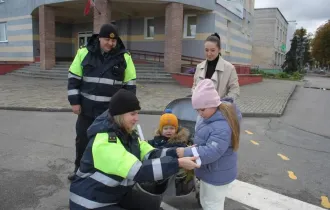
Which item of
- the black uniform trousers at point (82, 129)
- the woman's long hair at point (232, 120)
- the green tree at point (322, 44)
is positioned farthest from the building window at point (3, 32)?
the green tree at point (322, 44)

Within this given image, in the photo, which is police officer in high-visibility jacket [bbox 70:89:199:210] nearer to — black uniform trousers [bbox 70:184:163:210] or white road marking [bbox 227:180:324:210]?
black uniform trousers [bbox 70:184:163:210]

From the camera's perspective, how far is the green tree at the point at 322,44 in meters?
56.5

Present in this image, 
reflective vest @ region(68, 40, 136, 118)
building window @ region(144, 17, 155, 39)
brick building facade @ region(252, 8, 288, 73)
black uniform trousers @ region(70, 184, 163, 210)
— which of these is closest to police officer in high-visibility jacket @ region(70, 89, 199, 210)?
black uniform trousers @ region(70, 184, 163, 210)

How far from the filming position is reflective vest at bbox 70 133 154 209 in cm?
200

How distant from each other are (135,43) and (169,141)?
19.0 m

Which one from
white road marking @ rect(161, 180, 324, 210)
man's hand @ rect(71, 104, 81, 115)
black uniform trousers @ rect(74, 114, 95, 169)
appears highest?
man's hand @ rect(71, 104, 81, 115)

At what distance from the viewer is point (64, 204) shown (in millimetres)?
3434

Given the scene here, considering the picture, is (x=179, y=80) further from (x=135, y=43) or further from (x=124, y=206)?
(x=124, y=206)

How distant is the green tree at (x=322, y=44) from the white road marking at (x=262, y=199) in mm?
61400

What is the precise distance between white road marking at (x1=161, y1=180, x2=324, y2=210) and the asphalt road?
0.10 metres

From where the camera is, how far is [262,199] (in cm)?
369

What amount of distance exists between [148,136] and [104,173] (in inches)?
176

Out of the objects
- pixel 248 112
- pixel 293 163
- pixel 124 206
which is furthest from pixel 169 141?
pixel 248 112

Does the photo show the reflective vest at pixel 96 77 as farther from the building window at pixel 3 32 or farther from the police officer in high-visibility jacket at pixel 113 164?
the building window at pixel 3 32
